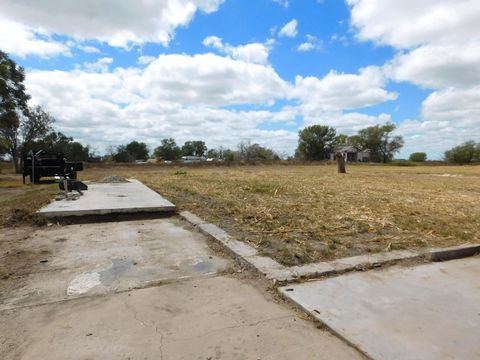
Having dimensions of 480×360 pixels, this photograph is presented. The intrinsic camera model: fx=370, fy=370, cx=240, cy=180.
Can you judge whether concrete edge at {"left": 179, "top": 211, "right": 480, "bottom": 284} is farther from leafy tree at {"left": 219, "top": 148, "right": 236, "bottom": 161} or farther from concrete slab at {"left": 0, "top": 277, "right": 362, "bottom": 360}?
leafy tree at {"left": 219, "top": 148, "right": 236, "bottom": 161}

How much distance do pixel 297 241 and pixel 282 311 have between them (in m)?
1.84

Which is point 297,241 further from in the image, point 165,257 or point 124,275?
point 124,275

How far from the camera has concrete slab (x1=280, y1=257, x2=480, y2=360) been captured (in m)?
2.14

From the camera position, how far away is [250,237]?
4.67 m

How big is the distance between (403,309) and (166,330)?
164 centimetres

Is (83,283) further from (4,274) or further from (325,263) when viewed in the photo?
(325,263)

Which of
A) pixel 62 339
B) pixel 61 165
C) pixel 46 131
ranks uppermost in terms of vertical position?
pixel 46 131

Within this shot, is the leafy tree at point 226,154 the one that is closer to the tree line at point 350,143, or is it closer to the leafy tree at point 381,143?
the tree line at point 350,143

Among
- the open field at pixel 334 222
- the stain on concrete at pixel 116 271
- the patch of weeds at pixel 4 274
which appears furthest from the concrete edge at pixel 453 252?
the patch of weeds at pixel 4 274

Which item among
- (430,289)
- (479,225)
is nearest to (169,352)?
(430,289)

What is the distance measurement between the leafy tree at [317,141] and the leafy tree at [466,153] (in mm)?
22094

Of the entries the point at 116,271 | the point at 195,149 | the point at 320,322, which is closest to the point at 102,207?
the point at 116,271

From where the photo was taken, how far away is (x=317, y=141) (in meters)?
65.6

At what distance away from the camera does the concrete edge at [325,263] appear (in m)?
3.28
